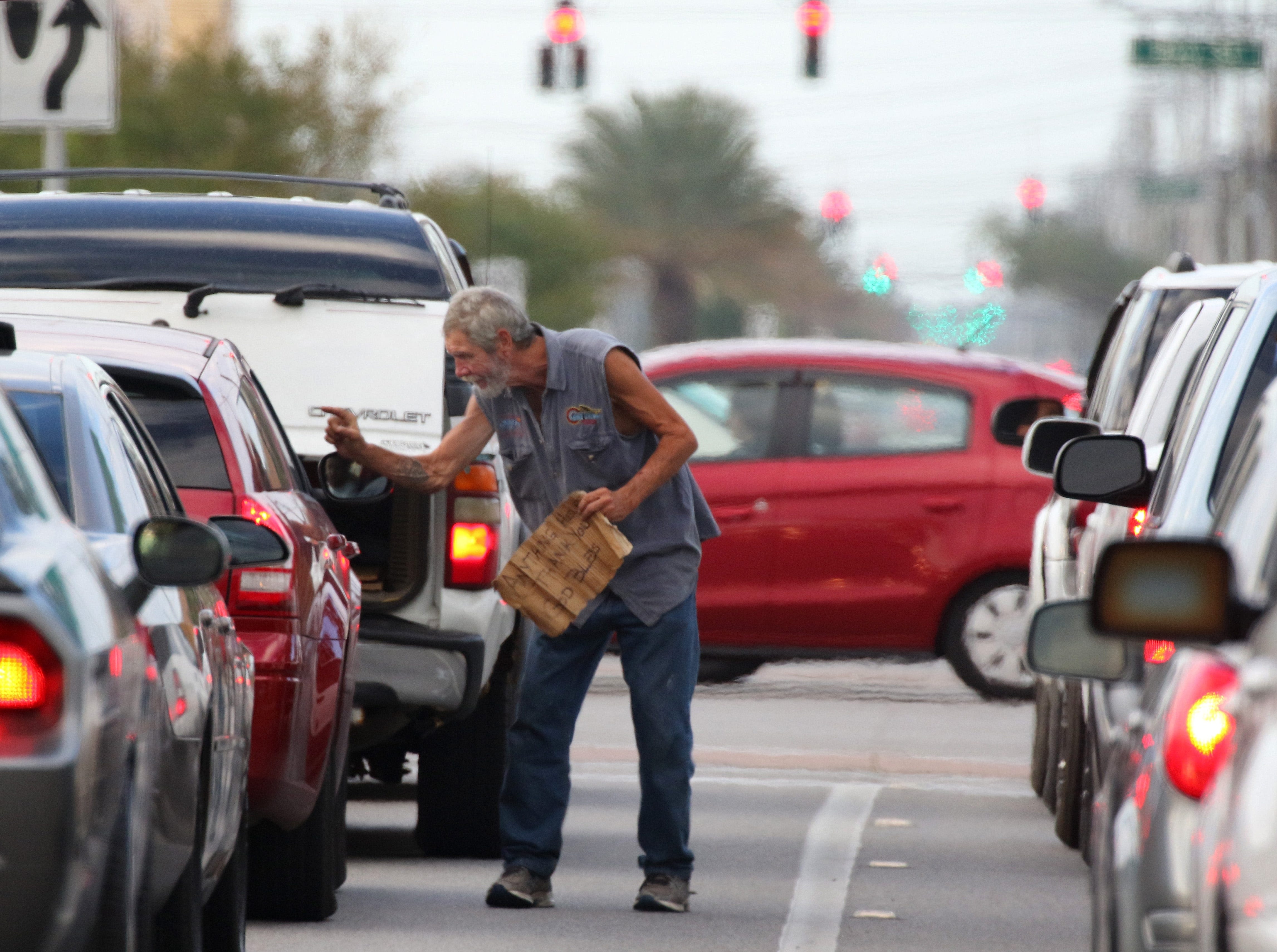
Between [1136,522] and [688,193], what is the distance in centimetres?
4491

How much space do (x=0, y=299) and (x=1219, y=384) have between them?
470 centimetres

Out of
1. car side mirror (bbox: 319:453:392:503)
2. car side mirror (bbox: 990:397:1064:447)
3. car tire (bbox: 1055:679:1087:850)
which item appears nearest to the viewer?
car side mirror (bbox: 319:453:392:503)

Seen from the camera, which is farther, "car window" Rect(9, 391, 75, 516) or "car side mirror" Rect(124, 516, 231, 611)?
"car window" Rect(9, 391, 75, 516)

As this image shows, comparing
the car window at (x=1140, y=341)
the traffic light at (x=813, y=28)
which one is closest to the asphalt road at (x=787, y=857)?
the car window at (x=1140, y=341)

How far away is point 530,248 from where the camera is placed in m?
55.8

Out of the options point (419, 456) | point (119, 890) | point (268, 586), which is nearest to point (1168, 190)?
point (419, 456)

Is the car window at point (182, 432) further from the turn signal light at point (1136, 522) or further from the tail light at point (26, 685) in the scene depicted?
the tail light at point (26, 685)

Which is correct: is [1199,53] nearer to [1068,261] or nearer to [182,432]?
[182,432]

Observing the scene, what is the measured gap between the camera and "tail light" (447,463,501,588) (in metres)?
8.09

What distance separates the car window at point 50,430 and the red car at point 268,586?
3.99ft

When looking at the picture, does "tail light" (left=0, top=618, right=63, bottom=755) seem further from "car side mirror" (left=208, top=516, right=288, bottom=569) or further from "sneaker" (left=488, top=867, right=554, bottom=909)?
"sneaker" (left=488, top=867, right=554, bottom=909)

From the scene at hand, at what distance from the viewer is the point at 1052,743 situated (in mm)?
9602

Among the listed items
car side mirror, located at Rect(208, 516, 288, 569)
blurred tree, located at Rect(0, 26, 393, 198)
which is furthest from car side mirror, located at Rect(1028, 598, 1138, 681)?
blurred tree, located at Rect(0, 26, 393, 198)

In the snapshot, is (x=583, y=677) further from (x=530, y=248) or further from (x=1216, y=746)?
(x=530, y=248)
